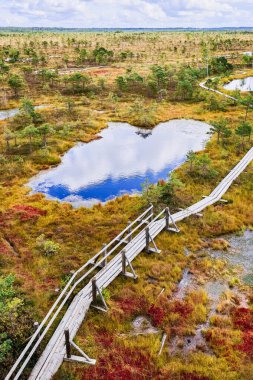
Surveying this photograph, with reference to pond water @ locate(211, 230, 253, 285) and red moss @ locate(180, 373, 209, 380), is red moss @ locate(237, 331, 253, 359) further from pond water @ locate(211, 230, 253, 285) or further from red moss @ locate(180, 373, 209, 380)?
pond water @ locate(211, 230, 253, 285)

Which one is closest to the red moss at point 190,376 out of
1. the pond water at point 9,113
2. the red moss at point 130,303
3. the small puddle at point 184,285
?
the red moss at point 130,303

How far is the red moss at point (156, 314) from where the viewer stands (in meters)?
13.8

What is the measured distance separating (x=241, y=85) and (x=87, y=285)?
5374cm

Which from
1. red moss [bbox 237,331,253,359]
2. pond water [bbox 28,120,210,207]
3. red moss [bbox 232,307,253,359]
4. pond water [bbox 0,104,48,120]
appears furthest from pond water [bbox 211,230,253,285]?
pond water [bbox 0,104,48,120]

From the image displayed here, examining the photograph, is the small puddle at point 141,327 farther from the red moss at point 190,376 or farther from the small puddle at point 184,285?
the red moss at point 190,376

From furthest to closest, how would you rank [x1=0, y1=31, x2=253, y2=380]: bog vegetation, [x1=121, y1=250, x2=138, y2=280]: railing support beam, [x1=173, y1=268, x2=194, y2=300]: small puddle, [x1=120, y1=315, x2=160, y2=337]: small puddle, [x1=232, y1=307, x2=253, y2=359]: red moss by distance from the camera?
[x1=121, y1=250, x2=138, y2=280]: railing support beam → [x1=173, y1=268, x2=194, y2=300]: small puddle → [x1=120, y1=315, x2=160, y2=337]: small puddle → [x1=232, y1=307, x2=253, y2=359]: red moss → [x1=0, y1=31, x2=253, y2=380]: bog vegetation

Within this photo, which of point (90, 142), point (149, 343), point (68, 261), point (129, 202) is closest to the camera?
point (149, 343)

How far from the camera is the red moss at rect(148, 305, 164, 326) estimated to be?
13.8 metres

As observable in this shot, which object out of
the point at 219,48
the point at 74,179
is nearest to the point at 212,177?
the point at 74,179

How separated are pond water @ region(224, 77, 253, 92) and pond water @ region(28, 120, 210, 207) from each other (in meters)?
21.1

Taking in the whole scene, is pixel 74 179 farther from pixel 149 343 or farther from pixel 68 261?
pixel 149 343

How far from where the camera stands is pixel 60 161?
103ft

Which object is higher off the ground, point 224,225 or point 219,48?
point 219,48

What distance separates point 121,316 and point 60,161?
784 inches
